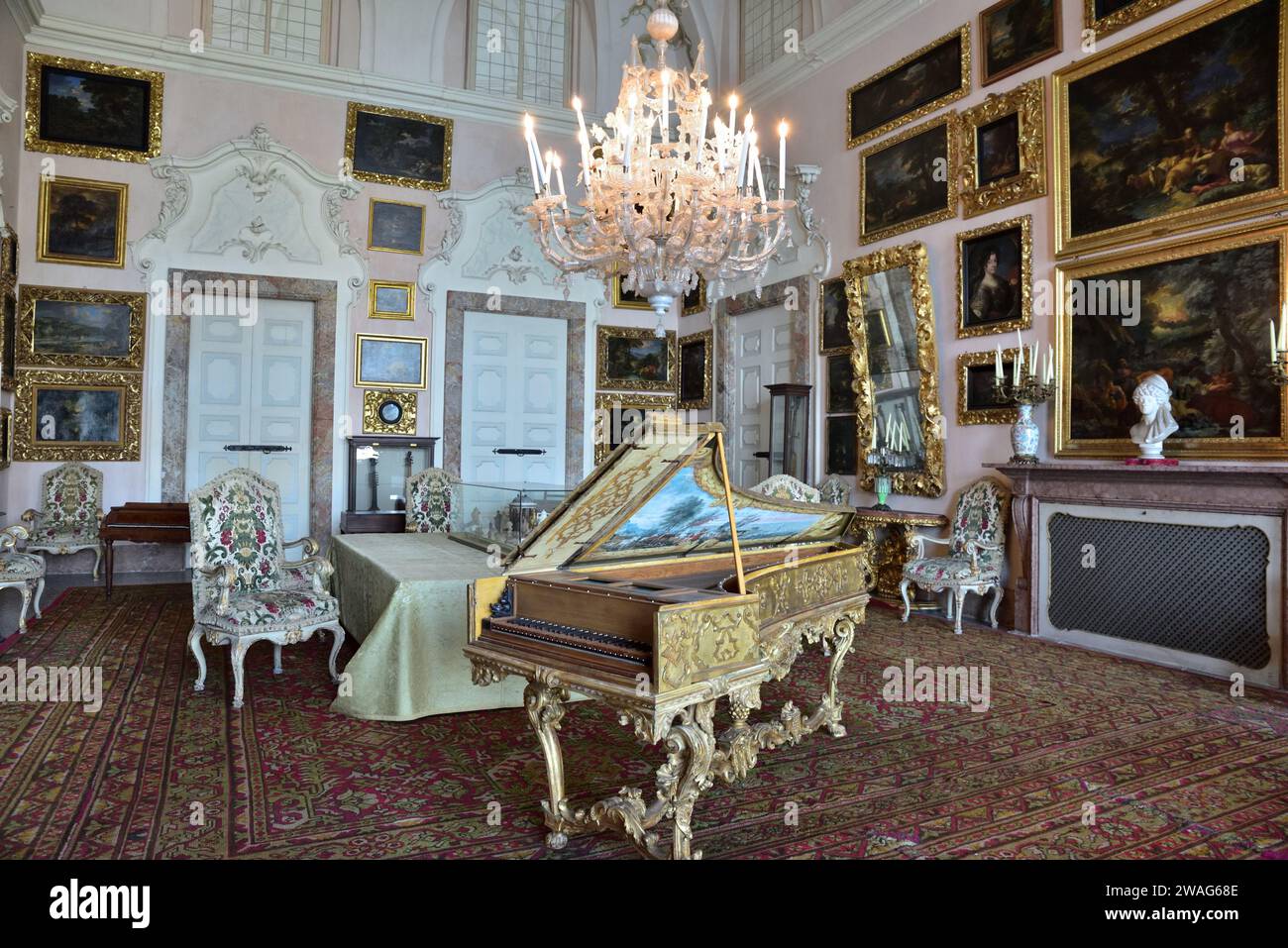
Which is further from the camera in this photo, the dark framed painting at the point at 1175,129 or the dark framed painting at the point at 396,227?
the dark framed painting at the point at 396,227

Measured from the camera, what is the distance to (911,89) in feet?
23.9

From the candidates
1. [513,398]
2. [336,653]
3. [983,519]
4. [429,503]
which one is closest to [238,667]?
[336,653]

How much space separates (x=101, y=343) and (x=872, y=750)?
869 cm

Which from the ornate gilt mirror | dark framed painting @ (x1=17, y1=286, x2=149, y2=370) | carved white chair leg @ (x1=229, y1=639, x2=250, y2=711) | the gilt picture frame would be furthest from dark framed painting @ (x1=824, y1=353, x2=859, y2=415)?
dark framed painting @ (x1=17, y1=286, x2=149, y2=370)

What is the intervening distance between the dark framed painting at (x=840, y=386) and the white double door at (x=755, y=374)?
691 millimetres

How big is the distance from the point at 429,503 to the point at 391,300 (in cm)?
372

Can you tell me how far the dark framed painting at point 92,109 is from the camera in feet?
26.6

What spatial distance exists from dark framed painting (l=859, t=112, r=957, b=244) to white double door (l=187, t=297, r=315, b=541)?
6371mm

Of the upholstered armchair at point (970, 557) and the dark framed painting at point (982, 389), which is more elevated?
the dark framed painting at point (982, 389)

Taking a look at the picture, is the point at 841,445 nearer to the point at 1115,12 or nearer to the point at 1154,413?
the point at 1154,413

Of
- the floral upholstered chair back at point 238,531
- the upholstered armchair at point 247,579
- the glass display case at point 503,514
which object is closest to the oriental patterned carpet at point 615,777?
the upholstered armchair at point 247,579

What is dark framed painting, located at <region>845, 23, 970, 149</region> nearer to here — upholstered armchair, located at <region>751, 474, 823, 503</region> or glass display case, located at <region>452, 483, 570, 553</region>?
upholstered armchair, located at <region>751, 474, 823, 503</region>

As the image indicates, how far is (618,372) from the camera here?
10.7 m

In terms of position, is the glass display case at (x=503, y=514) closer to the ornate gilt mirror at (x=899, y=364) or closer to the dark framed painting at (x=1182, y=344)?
the ornate gilt mirror at (x=899, y=364)
